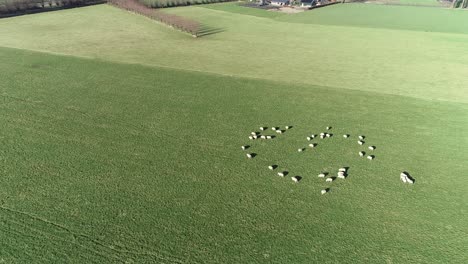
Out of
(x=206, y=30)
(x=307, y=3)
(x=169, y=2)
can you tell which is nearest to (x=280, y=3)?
(x=307, y=3)

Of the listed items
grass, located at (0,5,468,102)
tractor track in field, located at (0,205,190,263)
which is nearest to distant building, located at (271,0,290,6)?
grass, located at (0,5,468,102)

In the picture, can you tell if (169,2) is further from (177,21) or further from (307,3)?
(307,3)

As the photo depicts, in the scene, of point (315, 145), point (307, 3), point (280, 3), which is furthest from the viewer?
point (280, 3)

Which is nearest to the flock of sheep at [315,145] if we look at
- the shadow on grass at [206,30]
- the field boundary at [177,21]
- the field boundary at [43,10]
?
the field boundary at [177,21]

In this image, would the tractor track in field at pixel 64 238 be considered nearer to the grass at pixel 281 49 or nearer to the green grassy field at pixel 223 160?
the green grassy field at pixel 223 160

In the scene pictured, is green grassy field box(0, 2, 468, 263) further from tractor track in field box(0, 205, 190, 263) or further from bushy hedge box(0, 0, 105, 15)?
bushy hedge box(0, 0, 105, 15)
